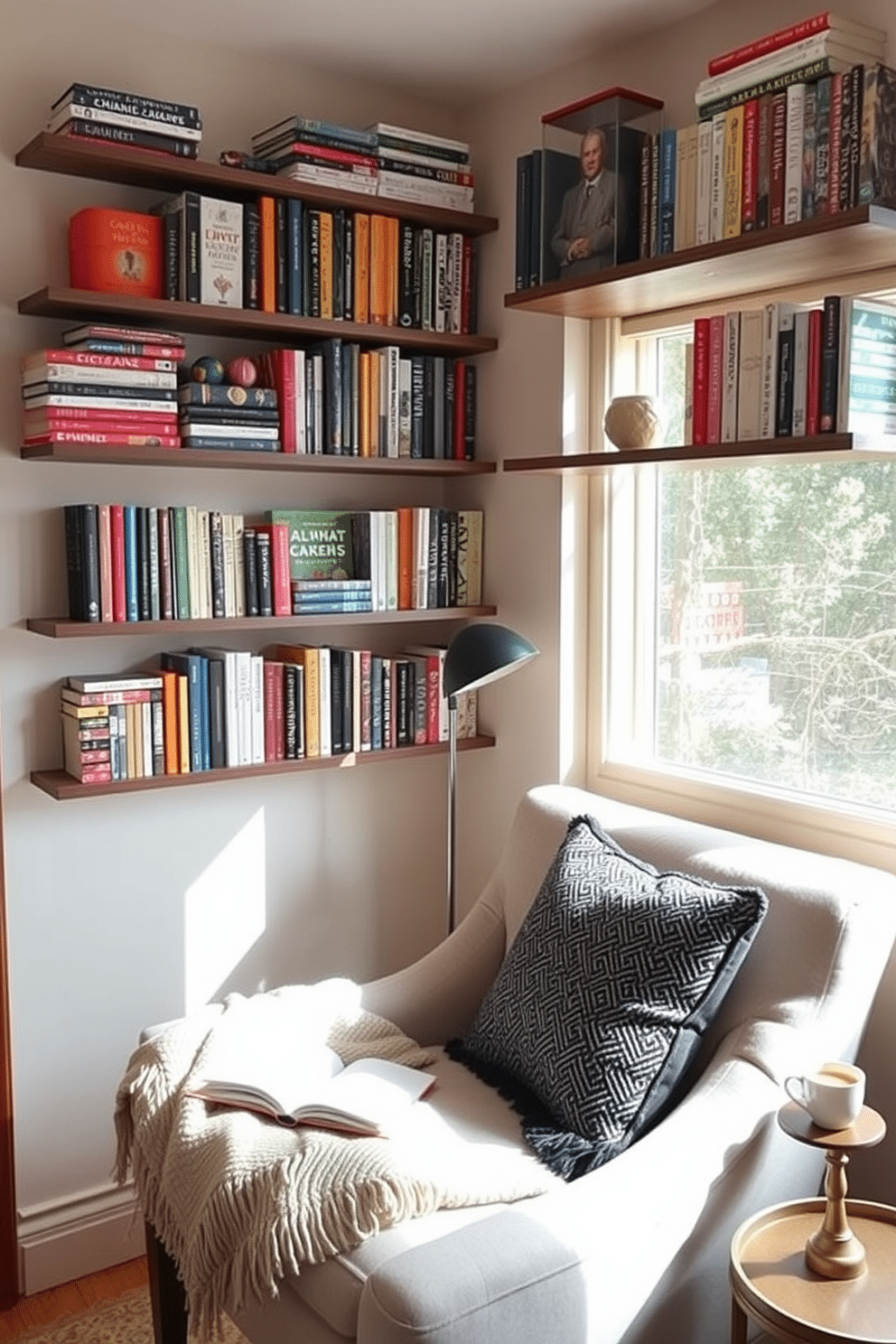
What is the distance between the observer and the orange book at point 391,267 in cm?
275

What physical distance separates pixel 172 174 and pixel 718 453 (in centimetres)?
→ 118

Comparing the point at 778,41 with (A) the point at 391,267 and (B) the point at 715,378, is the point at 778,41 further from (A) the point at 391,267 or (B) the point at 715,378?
(A) the point at 391,267

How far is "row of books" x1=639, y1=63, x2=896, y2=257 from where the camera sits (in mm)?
1979

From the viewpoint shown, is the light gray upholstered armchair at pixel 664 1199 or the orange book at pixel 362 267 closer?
the light gray upholstered armchair at pixel 664 1199

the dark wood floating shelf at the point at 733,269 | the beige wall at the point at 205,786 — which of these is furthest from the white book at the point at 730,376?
the beige wall at the point at 205,786

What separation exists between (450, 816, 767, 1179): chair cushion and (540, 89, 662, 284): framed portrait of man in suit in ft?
3.91

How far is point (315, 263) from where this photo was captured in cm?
266

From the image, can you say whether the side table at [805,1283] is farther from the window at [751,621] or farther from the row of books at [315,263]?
the row of books at [315,263]

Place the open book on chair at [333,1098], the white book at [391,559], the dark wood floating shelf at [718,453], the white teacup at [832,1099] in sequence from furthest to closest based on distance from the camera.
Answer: the white book at [391,559] < the dark wood floating shelf at [718,453] < the open book on chair at [333,1098] < the white teacup at [832,1099]

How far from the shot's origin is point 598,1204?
66.7 inches

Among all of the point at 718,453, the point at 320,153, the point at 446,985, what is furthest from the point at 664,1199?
the point at 320,153

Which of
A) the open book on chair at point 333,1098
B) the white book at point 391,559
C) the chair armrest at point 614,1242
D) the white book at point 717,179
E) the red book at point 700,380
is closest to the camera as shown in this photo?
the chair armrest at point 614,1242

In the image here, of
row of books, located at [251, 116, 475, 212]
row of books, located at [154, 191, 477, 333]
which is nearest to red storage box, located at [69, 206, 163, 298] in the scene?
row of books, located at [154, 191, 477, 333]

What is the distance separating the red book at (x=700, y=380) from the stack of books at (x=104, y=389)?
99 cm
